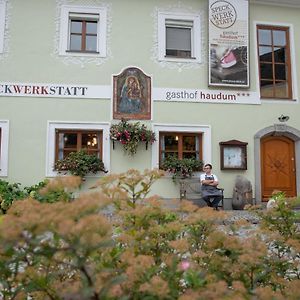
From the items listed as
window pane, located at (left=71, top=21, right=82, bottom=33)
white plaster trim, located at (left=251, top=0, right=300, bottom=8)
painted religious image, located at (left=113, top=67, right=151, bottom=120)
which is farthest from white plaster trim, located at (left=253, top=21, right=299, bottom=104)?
window pane, located at (left=71, top=21, right=82, bottom=33)

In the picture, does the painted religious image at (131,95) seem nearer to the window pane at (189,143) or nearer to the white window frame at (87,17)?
the white window frame at (87,17)

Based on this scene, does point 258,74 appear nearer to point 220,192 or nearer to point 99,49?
point 220,192

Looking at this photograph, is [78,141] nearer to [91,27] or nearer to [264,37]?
[91,27]

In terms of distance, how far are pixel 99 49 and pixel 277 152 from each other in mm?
5735

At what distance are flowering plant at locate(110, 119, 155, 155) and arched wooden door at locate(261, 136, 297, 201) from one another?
3469mm

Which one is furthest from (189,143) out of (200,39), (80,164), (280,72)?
(280,72)

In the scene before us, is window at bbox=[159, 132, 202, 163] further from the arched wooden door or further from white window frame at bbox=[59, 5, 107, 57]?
white window frame at bbox=[59, 5, 107, 57]

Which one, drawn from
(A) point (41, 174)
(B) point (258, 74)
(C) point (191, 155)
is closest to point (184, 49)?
(B) point (258, 74)

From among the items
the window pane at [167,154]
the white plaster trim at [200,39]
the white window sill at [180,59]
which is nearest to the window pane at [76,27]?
the white plaster trim at [200,39]

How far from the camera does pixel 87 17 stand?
11266mm

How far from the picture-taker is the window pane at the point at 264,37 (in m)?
12.0

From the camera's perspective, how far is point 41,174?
10477 mm

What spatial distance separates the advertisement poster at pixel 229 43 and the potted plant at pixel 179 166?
2.30 m

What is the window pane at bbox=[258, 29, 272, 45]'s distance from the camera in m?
12.0
